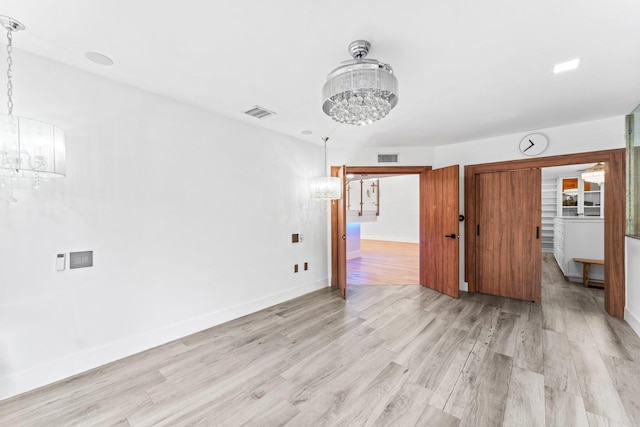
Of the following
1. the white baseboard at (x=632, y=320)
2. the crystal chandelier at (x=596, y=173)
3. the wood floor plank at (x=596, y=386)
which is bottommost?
the wood floor plank at (x=596, y=386)

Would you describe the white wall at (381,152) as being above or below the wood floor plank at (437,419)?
above

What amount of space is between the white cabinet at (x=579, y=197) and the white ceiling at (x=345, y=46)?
4.78 metres

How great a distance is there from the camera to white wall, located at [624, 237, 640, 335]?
114 inches

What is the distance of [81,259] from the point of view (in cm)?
224

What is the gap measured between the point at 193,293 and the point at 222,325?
0.54 m

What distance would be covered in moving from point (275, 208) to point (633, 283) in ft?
14.4

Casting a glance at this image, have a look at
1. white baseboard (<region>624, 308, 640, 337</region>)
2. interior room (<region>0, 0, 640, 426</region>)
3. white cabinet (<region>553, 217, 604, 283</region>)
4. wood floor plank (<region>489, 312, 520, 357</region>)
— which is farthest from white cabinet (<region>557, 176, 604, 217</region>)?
wood floor plank (<region>489, 312, 520, 357</region>)

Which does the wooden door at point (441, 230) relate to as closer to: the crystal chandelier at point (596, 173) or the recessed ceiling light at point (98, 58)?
the crystal chandelier at point (596, 173)

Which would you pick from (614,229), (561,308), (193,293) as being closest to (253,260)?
(193,293)

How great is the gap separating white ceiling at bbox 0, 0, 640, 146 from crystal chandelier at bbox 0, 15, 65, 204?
594 mm

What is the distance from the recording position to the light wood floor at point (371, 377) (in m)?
1.76

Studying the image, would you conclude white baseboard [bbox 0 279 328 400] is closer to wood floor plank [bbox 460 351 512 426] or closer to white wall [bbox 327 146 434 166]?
wood floor plank [bbox 460 351 512 426]

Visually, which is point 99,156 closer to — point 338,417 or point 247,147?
point 247,147

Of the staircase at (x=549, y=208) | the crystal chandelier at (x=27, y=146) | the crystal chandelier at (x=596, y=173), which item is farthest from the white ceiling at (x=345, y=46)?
the staircase at (x=549, y=208)
